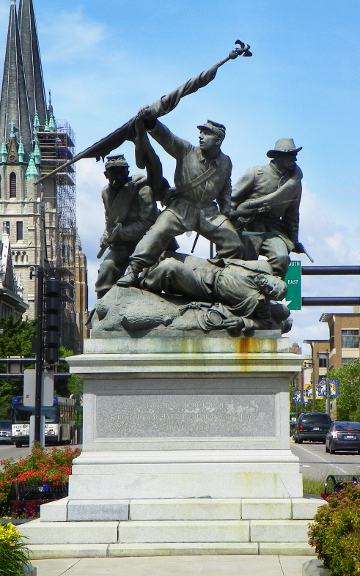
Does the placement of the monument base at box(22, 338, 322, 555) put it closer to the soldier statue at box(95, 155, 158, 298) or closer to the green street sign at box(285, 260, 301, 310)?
the soldier statue at box(95, 155, 158, 298)

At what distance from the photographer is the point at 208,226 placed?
13.7m

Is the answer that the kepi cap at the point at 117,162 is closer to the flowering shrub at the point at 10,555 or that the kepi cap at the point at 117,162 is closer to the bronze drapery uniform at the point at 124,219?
the bronze drapery uniform at the point at 124,219

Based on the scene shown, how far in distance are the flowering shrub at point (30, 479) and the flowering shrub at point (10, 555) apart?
7.69 metres

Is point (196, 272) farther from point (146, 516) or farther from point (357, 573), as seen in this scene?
point (357, 573)

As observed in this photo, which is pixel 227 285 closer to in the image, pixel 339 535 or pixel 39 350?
pixel 339 535

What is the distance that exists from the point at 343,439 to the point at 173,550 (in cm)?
3573

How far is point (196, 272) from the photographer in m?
A: 13.4

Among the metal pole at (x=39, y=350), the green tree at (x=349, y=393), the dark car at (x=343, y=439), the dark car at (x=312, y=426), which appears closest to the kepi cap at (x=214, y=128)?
the metal pole at (x=39, y=350)

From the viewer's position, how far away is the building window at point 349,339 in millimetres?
136250

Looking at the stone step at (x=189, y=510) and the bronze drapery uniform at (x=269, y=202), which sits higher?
the bronze drapery uniform at (x=269, y=202)

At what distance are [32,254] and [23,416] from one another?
129 meters

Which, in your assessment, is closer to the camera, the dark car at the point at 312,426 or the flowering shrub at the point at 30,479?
the flowering shrub at the point at 30,479

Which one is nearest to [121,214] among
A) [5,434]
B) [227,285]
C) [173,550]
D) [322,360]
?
[227,285]

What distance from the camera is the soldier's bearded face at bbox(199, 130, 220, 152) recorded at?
1358 centimetres
